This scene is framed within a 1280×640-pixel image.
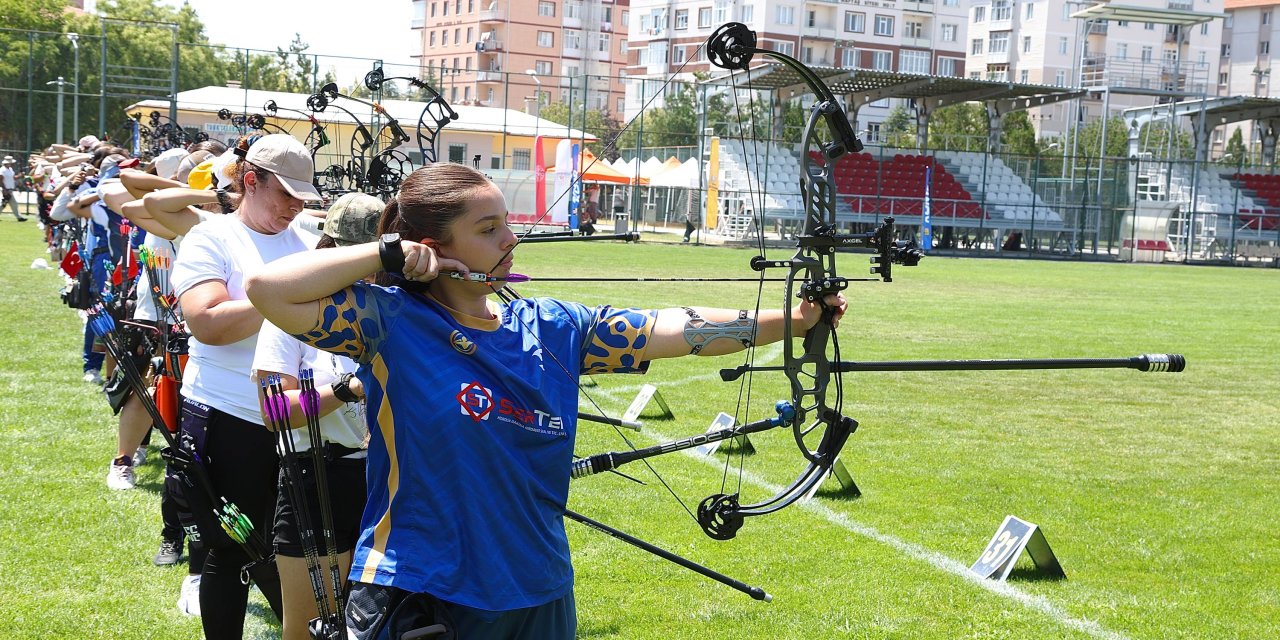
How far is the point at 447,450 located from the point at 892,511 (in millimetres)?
4496

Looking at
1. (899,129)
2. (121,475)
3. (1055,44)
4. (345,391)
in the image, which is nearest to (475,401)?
(345,391)

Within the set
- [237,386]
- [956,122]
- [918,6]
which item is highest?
[918,6]

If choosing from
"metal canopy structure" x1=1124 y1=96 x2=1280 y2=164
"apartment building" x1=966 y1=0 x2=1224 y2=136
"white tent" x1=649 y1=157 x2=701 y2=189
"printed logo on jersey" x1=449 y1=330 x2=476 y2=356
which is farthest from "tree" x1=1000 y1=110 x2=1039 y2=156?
"printed logo on jersey" x1=449 y1=330 x2=476 y2=356

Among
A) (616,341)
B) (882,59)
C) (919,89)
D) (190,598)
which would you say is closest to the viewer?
(616,341)

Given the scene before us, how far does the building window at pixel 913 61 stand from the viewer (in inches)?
3201

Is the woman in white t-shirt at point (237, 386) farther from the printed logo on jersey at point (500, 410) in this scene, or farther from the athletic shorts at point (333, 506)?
the printed logo on jersey at point (500, 410)

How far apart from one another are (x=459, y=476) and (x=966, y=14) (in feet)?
283

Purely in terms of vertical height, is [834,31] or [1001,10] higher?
[1001,10]

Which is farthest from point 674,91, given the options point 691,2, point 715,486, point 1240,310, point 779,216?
point 715,486

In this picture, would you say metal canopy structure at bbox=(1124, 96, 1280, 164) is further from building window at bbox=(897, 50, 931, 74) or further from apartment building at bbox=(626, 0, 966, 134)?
building window at bbox=(897, 50, 931, 74)

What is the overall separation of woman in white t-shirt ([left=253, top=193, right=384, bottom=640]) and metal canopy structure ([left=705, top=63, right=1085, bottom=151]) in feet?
105

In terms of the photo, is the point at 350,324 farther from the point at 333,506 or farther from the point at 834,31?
the point at 834,31

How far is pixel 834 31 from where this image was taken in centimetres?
7938

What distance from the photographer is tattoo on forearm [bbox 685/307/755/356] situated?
2727 mm
